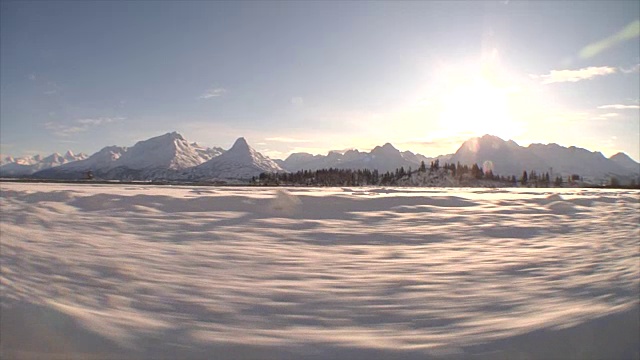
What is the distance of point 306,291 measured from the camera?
4.51 meters

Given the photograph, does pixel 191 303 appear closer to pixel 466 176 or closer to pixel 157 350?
pixel 157 350

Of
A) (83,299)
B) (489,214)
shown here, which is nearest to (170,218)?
(83,299)

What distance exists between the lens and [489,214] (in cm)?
1331

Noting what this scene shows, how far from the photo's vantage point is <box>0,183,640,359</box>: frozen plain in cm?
302

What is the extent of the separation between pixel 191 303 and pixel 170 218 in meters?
7.06

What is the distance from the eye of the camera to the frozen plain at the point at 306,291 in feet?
9.91

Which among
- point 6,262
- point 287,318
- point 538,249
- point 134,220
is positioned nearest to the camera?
point 287,318

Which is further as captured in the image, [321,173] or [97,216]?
[321,173]

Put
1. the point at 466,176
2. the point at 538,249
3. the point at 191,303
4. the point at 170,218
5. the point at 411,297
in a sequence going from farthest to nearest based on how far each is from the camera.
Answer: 1. the point at 466,176
2. the point at 170,218
3. the point at 538,249
4. the point at 411,297
5. the point at 191,303

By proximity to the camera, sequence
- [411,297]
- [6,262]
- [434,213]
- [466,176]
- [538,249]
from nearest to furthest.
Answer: [411,297] → [6,262] → [538,249] → [434,213] → [466,176]

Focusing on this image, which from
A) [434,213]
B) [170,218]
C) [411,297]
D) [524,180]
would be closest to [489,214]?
[434,213]

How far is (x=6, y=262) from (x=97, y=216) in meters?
4.92

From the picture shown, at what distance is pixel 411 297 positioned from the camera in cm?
430

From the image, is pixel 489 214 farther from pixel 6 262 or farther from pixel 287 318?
pixel 6 262
